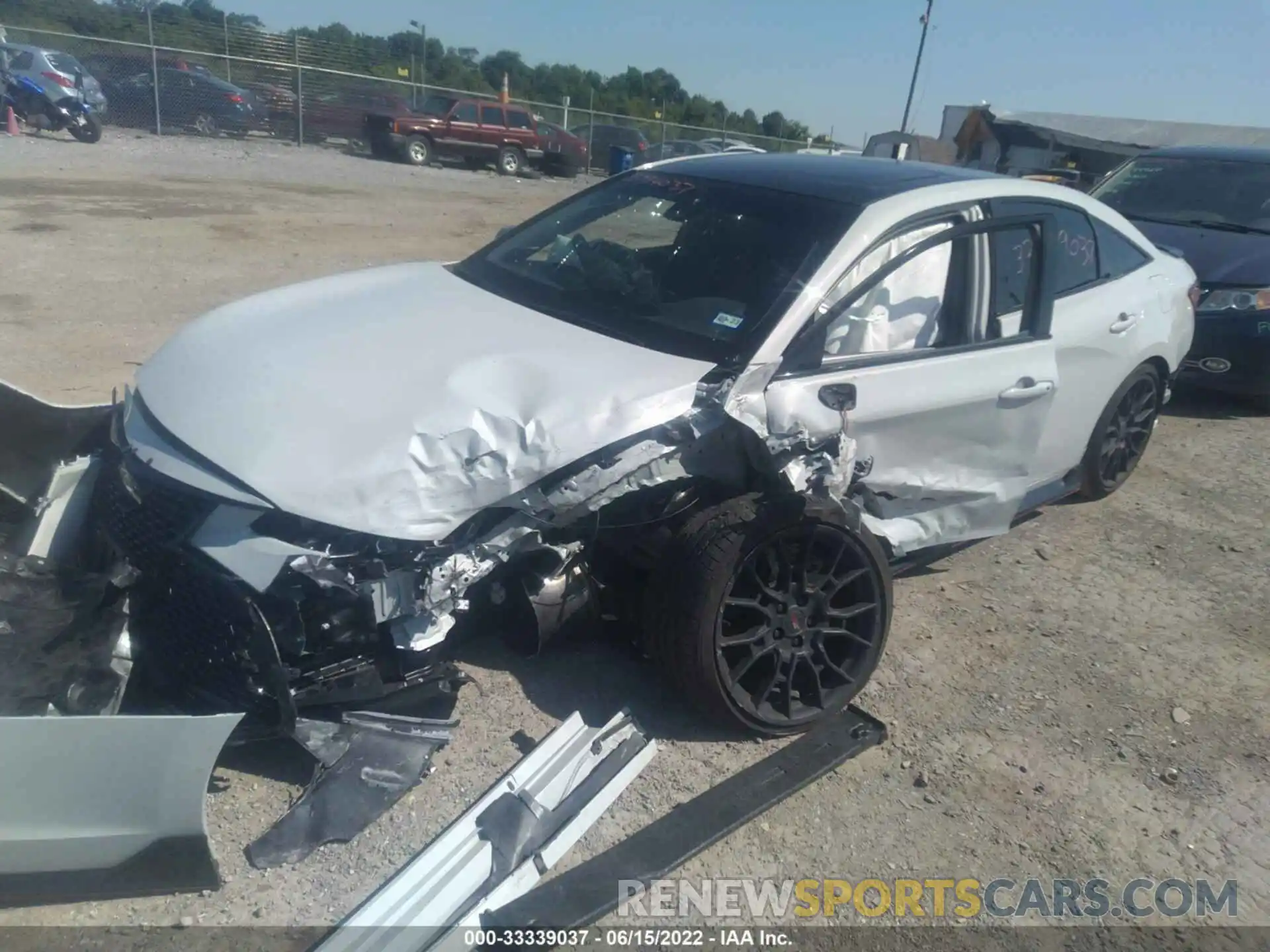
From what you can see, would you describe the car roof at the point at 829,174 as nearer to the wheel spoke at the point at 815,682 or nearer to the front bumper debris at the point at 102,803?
the wheel spoke at the point at 815,682

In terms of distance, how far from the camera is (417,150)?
23.3 meters

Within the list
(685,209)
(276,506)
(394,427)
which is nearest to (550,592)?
(394,427)

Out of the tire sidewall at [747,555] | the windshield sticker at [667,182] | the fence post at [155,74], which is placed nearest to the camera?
the tire sidewall at [747,555]

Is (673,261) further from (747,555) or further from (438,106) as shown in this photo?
(438,106)

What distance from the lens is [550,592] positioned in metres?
2.90

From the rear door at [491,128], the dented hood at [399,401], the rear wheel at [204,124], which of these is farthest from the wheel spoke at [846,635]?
the rear wheel at [204,124]

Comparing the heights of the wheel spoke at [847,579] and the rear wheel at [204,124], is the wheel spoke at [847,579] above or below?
above

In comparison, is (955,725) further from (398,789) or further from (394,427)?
(394,427)

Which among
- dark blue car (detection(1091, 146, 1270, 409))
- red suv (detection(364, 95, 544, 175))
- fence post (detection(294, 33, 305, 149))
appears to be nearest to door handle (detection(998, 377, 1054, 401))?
dark blue car (detection(1091, 146, 1270, 409))

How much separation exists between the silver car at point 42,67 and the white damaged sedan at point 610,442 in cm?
1951

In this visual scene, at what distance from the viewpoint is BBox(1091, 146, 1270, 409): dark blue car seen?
6.31m

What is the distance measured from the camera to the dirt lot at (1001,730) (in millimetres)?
2633

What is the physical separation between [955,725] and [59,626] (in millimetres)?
2781

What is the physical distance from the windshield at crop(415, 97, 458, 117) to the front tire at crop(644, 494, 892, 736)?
22.9m
